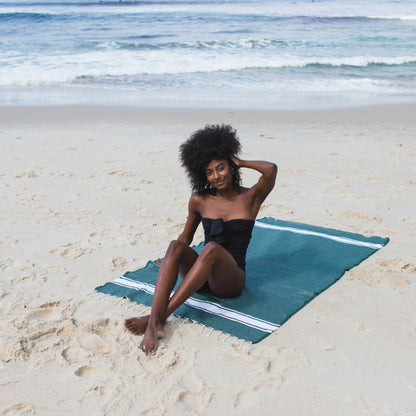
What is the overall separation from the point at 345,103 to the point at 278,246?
294 inches

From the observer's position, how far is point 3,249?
4188 mm

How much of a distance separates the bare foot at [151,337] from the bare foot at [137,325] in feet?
0.28

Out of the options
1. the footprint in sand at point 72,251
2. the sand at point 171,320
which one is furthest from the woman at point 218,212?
the footprint in sand at point 72,251

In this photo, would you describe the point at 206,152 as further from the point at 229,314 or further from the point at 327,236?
the point at 327,236

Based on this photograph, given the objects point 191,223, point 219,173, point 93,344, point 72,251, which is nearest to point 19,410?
point 93,344

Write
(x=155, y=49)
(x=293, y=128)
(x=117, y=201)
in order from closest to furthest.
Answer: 1. (x=117, y=201)
2. (x=293, y=128)
3. (x=155, y=49)

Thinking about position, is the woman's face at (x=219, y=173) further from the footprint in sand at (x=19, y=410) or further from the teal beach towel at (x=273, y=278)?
the footprint in sand at (x=19, y=410)

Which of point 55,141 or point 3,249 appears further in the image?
point 55,141

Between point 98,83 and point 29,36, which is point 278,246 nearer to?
point 98,83

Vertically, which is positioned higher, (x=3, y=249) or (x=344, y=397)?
(x=344, y=397)

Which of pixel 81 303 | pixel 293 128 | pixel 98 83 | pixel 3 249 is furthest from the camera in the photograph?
pixel 98 83

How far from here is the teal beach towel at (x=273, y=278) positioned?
10.4 ft

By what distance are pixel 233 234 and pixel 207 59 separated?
1417 centimetres

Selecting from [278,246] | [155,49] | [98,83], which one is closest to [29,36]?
[155,49]
